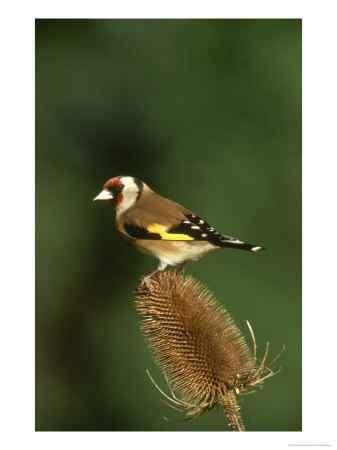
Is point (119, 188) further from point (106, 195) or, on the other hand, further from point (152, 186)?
point (152, 186)

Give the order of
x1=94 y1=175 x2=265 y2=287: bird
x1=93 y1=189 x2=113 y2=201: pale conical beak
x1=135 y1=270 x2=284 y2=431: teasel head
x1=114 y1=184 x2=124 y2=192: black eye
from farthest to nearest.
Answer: x1=114 y1=184 x2=124 y2=192: black eye, x1=93 y1=189 x2=113 y2=201: pale conical beak, x1=94 y1=175 x2=265 y2=287: bird, x1=135 y1=270 x2=284 y2=431: teasel head

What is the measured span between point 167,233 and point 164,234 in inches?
0.9

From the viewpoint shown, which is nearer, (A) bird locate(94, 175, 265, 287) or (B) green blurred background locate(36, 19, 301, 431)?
(A) bird locate(94, 175, 265, 287)

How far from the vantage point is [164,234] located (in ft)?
12.7

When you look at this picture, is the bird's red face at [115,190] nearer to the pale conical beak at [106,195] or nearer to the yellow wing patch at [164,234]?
the pale conical beak at [106,195]

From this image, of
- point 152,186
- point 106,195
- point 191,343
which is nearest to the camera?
point 191,343

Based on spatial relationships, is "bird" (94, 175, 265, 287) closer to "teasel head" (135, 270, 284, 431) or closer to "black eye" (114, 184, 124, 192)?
"black eye" (114, 184, 124, 192)

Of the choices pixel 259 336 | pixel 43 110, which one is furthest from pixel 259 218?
pixel 43 110

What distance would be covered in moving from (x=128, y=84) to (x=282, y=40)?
2.29 m

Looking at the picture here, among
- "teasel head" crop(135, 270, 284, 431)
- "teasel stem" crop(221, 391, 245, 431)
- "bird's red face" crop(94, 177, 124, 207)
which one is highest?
"bird's red face" crop(94, 177, 124, 207)

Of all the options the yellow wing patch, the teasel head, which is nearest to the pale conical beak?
the yellow wing patch

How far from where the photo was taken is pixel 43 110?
8.52 metres

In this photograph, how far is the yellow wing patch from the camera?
3.83m

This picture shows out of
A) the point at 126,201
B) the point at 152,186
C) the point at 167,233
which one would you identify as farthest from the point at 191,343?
the point at 152,186
